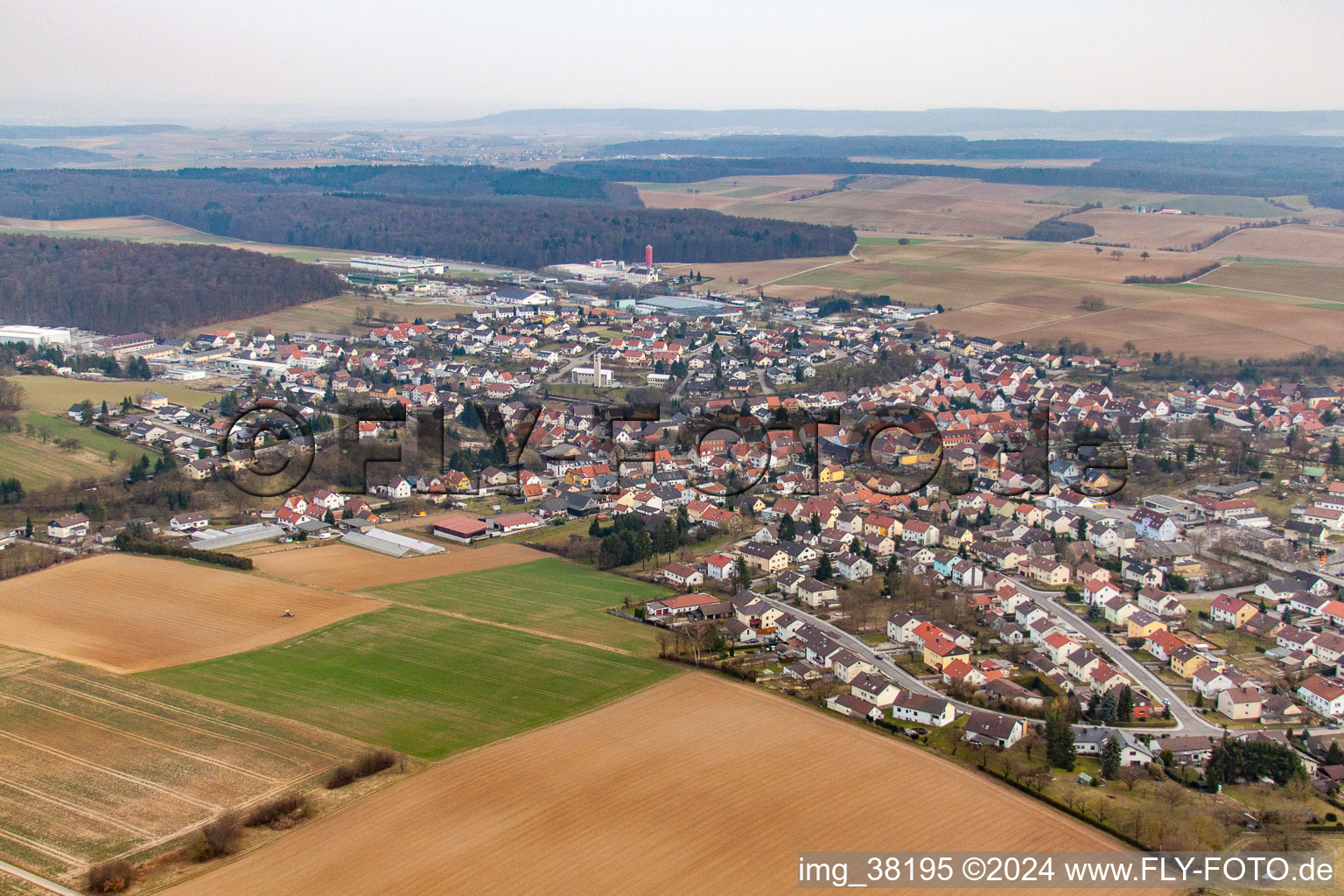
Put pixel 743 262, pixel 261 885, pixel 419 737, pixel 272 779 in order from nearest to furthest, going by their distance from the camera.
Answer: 1. pixel 261 885
2. pixel 272 779
3. pixel 419 737
4. pixel 743 262

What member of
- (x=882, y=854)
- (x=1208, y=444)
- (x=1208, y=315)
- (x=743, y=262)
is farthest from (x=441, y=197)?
(x=882, y=854)

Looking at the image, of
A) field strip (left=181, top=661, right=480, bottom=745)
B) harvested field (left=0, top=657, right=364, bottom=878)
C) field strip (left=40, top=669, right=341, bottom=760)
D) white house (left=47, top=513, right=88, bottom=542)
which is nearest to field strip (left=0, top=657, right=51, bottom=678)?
harvested field (left=0, top=657, right=364, bottom=878)

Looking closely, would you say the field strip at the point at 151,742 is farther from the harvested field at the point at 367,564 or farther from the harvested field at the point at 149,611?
the harvested field at the point at 367,564

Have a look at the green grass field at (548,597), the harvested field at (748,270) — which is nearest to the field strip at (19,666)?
the green grass field at (548,597)

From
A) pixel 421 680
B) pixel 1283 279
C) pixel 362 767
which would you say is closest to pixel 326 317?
pixel 421 680

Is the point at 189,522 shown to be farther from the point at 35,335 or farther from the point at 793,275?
the point at 793,275

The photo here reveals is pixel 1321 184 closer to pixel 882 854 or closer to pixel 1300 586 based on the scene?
pixel 1300 586
